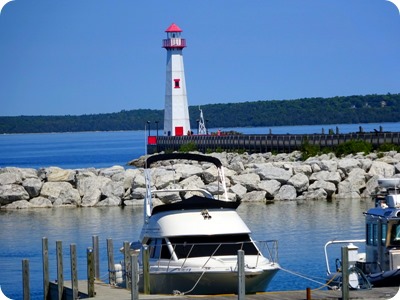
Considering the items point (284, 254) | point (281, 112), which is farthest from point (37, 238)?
point (281, 112)

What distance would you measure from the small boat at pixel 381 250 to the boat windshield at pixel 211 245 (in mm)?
1520

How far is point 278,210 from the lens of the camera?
121ft

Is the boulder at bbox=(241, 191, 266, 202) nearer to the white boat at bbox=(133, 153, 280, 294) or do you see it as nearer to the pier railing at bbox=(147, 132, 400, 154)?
the pier railing at bbox=(147, 132, 400, 154)

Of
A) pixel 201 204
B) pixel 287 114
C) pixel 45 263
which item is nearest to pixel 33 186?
pixel 45 263

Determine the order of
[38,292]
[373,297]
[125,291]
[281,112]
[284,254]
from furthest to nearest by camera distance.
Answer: [281,112], [284,254], [38,292], [125,291], [373,297]

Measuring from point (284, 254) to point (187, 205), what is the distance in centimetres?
823

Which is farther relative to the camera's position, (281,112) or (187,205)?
(281,112)

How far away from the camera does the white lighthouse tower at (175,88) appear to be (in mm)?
67250

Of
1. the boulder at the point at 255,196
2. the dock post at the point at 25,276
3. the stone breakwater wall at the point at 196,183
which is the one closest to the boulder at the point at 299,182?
the stone breakwater wall at the point at 196,183

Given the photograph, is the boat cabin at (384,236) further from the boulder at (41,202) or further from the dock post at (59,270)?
the boulder at (41,202)

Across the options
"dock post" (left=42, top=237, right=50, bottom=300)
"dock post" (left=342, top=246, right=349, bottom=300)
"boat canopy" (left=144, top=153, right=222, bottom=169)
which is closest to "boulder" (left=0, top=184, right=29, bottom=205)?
"boat canopy" (left=144, top=153, right=222, bottom=169)

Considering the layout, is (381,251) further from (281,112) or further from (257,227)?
(281,112)

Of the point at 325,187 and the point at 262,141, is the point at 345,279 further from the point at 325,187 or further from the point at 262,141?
the point at 262,141

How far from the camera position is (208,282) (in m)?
17.8
